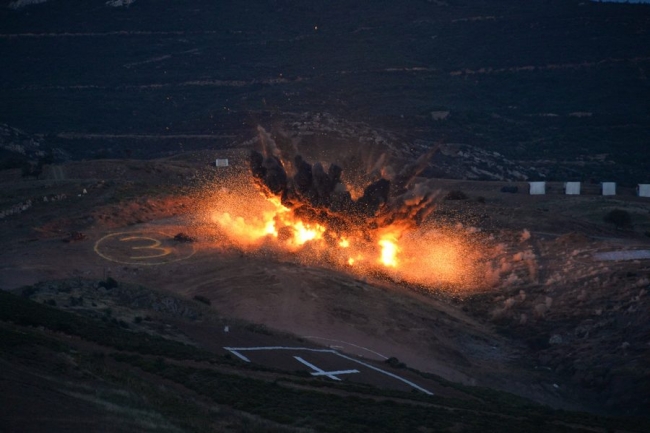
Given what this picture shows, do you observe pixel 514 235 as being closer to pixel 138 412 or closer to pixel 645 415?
pixel 645 415

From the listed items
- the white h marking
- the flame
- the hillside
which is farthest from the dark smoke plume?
the hillside

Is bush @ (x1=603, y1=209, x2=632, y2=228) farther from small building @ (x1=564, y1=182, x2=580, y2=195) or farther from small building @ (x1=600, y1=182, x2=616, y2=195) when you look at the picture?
small building @ (x1=600, y1=182, x2=616, y2=195)

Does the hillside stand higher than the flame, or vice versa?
the hillside

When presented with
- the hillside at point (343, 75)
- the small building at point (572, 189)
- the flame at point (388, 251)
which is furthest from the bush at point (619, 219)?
the hillside at point (343, 75)

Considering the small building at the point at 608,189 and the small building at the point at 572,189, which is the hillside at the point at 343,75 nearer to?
the small building at the point at 608,189

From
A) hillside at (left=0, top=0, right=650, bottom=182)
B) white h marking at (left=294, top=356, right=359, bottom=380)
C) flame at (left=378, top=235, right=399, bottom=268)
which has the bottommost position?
white h marking at (left=294, top=356, right=359, bottom=380)

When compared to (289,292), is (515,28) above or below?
above

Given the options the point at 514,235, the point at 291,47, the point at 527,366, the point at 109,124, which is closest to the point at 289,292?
the point at 527,366

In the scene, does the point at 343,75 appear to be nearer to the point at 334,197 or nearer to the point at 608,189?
the point at 608,189
